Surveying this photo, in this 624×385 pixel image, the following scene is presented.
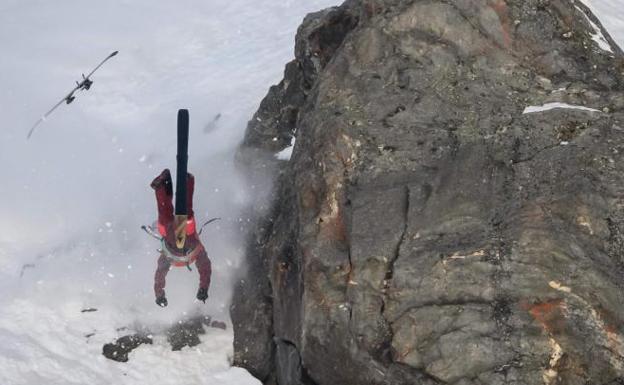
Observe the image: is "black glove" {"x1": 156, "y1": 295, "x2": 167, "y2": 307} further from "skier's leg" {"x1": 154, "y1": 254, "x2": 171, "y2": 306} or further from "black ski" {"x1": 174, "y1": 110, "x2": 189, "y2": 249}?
"black ski" {"x1": 174, "y1": 110, "x2": 189, "y2": 249}

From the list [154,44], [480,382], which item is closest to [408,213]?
[480,382]

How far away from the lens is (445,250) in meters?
7.43

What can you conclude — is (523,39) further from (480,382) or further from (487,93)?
(480,382)

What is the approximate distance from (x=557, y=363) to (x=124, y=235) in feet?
29.0

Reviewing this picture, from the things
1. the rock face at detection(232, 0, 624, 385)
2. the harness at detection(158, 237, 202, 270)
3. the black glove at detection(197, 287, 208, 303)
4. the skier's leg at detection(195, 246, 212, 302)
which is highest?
the rock face at detection(232, 0, 624, 385)

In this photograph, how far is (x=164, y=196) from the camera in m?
10.4

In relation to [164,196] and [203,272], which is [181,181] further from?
[203,272]

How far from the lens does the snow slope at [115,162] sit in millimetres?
10195

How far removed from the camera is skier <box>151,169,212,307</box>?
10.3 metres

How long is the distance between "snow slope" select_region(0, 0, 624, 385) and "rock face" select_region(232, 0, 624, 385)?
1.79m

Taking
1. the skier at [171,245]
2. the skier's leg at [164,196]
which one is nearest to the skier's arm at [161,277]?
the skier at [171,245]

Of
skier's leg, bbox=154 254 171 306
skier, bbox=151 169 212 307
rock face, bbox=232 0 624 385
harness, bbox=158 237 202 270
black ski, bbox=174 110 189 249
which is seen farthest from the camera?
skier's leg, bbox=154 254 171 306

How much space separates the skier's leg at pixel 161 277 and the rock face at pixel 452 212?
1.26 meters

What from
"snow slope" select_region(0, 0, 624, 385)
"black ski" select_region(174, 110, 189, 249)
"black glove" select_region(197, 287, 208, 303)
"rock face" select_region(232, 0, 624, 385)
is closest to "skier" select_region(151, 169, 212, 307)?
"black glove" select_region(197, 287, 208, 303)
